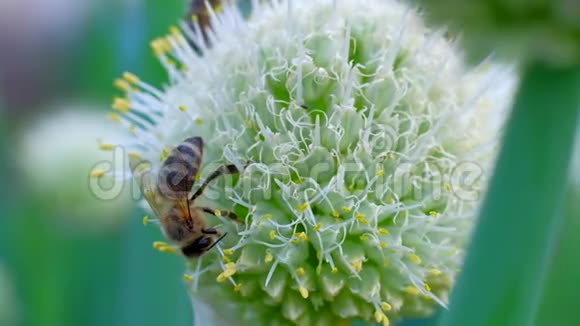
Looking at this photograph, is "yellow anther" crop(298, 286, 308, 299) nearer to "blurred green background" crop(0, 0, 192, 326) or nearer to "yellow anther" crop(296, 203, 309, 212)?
"yellow anther" crop(296, 203, 309, 212)

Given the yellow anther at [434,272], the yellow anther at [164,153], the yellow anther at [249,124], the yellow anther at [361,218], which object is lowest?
the yellow anther at [434,272]

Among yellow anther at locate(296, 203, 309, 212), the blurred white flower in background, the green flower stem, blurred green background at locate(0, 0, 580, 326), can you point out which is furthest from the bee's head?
the blurred white flower in background

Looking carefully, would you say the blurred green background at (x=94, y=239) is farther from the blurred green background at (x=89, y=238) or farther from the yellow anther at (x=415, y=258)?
the yellow anther at (x=415, y=258)

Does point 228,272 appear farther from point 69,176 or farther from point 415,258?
point 69,176

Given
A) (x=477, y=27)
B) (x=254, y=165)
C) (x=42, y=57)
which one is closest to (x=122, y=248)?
(x=254, y=165)

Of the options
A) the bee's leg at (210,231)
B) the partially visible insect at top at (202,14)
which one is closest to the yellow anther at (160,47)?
the partially visible insect at top at (202,14)
